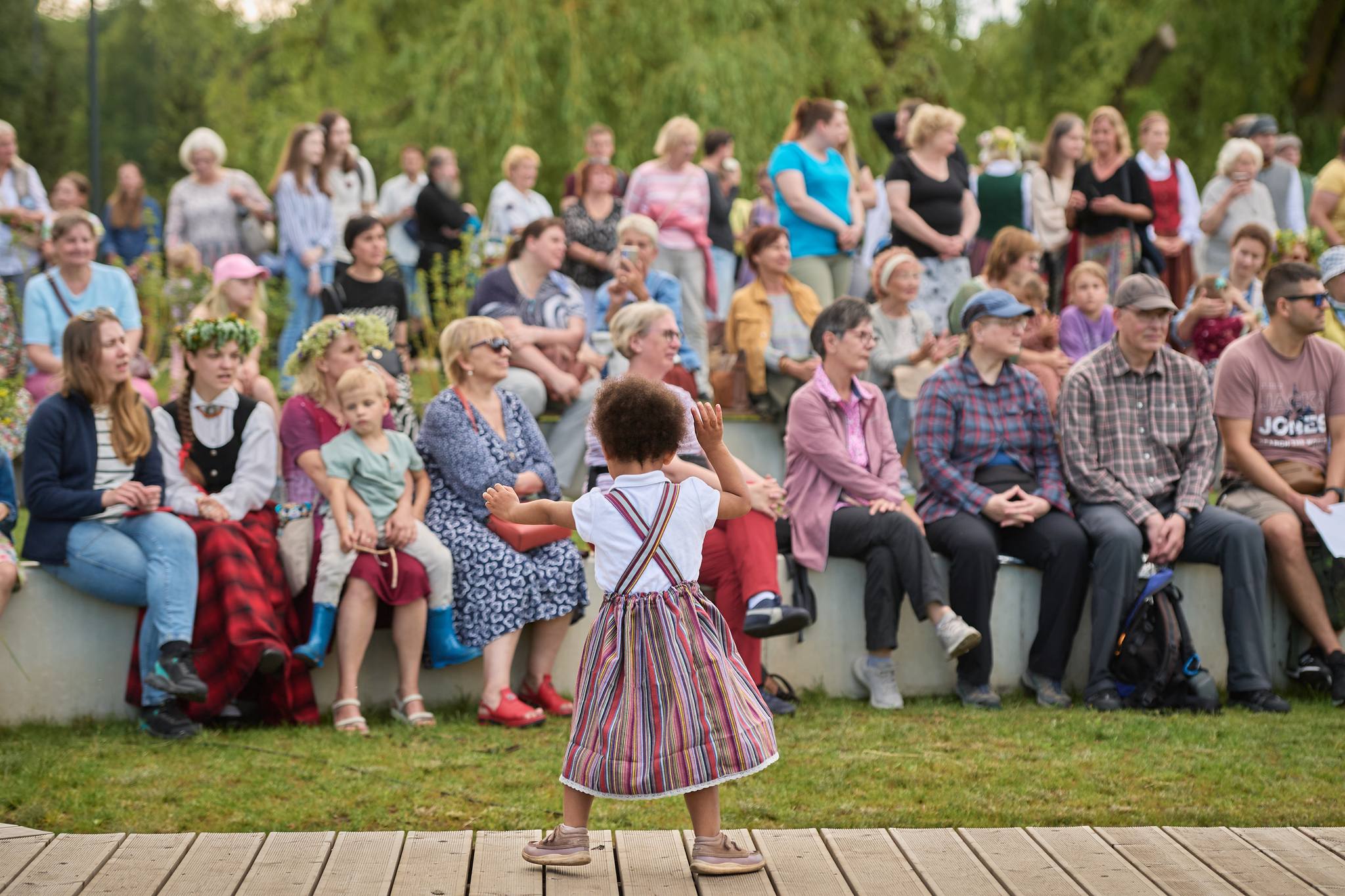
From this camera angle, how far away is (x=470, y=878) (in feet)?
13.0

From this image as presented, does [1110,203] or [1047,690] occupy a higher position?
[1110,203]

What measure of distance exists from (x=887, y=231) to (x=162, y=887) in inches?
338

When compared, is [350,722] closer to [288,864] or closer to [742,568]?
[742,568]

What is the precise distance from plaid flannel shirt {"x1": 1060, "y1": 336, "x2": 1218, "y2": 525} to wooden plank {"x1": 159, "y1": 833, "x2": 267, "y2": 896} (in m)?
3.96

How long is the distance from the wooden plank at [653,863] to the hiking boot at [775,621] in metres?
1.56

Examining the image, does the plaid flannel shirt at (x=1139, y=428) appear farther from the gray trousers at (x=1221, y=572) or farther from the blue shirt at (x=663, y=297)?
the blue shirt at (x=663, y=297)

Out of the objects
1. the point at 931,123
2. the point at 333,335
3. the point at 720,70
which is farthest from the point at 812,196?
the point at 720,70

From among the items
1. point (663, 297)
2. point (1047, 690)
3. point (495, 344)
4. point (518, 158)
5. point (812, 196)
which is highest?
point (518, 158)

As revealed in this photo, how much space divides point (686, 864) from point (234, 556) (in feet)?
8.51

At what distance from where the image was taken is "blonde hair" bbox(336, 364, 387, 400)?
6.19 meters

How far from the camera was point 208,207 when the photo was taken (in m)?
10.8

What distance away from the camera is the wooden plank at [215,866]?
3.88m

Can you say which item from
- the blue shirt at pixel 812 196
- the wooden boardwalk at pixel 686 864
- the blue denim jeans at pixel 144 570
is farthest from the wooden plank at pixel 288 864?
the blue shirt at pixel 812 196

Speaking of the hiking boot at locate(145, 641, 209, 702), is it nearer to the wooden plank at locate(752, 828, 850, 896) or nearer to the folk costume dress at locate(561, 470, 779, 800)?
the folk costume dress at locate(561, 470, 779, 800)
